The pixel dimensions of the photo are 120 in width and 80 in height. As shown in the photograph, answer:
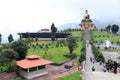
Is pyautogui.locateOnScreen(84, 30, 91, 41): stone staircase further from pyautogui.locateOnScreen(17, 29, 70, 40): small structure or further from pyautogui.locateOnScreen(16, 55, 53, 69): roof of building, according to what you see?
pyautogui.locateOnScreen(16, 55, 53, 69): roof of building

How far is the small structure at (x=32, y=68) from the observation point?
37.0 m

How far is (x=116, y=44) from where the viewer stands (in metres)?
69.5

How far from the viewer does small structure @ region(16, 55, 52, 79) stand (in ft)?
121

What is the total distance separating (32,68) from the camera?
3762 centimetres

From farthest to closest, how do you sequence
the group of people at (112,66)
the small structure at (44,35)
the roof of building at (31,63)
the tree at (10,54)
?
1. the small structure at (44,35)
2. the tree at (10,54)
3. the roof of building at (31,63)
4. the group of people at (112,66)

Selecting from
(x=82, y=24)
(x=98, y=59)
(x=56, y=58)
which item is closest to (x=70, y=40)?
(x=56, y=58)

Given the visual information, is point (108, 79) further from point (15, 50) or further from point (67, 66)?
point (15, 50)

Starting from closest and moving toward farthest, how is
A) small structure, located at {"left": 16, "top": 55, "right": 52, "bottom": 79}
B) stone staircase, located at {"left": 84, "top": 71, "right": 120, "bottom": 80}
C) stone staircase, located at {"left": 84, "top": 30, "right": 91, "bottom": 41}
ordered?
1. stone staircase, located at {"left": 84, "top": 71, "right": 120, "bottom": 80}
2. small structure, located at {"left": 16, "top": 55, "right": 52, "bottom": 79}
3. stone staircase, located at {"left": 84, "top": 30, "right": 91, "bottom": 41}

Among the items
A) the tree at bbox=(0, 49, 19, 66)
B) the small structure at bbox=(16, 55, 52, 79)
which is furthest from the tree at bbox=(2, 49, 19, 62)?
the small structure at bbox=(16, 55, 52, 79)

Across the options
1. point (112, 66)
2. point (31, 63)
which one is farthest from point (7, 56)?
point (112, 66)

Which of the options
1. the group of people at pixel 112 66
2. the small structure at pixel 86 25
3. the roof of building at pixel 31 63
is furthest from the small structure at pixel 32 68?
the small structure at pixel 86 25

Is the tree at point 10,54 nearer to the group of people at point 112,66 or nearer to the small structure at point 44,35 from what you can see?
the group of people at point 112,66

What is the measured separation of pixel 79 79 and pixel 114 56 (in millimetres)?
25338

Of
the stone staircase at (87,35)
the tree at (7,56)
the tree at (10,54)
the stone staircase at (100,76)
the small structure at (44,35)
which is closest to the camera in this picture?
the stone staircase at (100,76)
